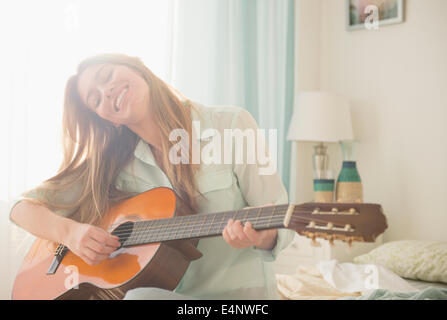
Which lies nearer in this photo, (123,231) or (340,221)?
(340,221)

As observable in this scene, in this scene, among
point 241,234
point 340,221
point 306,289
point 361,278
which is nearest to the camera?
point 340,221

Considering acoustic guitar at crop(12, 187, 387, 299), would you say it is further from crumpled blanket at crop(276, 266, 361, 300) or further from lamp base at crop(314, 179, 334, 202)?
lamp base at crop(314, 179, 334, 202)

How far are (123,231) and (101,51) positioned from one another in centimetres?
68

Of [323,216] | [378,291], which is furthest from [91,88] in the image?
[378,291]

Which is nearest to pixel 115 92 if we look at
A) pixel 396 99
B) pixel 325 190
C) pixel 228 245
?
pixel 228 245

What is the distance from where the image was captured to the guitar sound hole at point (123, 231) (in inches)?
36.5

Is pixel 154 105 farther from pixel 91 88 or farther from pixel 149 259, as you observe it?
pixel 149 259

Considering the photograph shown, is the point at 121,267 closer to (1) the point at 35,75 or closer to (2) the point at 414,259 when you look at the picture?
(1) the point at 35,75

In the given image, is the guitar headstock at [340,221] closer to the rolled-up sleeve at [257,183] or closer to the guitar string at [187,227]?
the guitar string at [187,227]

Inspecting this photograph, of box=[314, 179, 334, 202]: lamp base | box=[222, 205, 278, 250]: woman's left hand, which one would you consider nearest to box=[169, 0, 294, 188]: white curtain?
box=[314, 179, 334, 202]: lamp base

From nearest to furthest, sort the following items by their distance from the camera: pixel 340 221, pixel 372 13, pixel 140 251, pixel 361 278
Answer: pixel 340 221 < pixel 140 251 < pixel 361 278 < pixel 372 13

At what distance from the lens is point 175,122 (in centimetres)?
97

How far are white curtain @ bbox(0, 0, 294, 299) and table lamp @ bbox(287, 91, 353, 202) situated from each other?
124 mm

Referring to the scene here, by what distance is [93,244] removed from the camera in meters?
0.91
